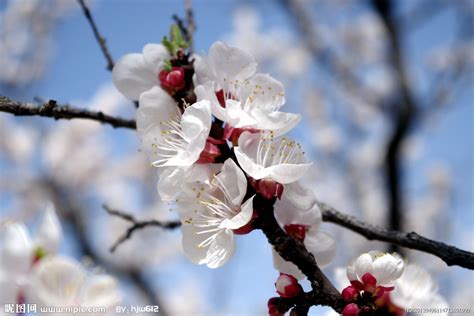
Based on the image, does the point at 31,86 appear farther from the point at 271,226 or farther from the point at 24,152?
the point at 271,226

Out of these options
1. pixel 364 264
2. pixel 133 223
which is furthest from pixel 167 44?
pixel 364 264

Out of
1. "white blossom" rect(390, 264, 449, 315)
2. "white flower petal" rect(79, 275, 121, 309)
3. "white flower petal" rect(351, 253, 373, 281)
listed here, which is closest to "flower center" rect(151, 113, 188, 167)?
"white flower petal" rect(79, 275, 121, 309)

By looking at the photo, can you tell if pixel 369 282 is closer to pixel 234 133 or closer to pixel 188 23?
pixel 234 133

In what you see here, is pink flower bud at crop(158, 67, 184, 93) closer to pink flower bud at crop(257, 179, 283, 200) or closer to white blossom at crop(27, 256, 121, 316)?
pink flower bud at crop(257, 179, 283, 200)

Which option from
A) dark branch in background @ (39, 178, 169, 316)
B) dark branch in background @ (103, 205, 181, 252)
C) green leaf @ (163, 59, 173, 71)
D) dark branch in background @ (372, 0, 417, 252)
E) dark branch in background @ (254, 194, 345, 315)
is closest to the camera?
dark branch in background @ (254, 194, 345, 315)

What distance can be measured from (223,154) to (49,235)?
34 cm

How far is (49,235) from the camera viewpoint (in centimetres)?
88

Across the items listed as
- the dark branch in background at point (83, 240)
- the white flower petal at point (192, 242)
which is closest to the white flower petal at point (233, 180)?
the white flower petal at point (192, 242)

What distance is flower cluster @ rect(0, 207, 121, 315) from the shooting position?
0.74 metres

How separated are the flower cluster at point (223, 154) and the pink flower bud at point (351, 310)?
0.16 meters

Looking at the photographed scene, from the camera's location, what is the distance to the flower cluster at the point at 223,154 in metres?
0.85

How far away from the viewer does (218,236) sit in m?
0.90

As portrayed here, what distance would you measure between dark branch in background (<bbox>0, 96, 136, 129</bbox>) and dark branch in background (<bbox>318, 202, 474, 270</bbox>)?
0.54 metres

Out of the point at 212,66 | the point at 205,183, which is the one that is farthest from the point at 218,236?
the point at 212,66
